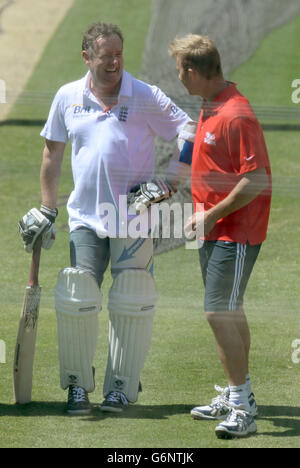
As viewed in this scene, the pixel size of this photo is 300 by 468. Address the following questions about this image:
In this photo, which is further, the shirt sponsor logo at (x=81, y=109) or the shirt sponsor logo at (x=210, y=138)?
the shirt sponsor logo at (x=81, y=109)

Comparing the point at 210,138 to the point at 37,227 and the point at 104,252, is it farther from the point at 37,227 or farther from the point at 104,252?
the point at 37,227

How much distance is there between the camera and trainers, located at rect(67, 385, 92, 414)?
302cm

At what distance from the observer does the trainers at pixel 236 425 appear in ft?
9.17

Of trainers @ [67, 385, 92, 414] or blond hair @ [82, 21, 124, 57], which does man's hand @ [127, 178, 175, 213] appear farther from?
trainers @ [67, 385, 92, 414]

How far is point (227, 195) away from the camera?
9.30 ft

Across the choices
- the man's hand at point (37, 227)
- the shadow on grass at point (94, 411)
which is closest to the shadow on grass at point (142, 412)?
the shadow on grass at point (94, 411)

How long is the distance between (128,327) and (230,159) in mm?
687

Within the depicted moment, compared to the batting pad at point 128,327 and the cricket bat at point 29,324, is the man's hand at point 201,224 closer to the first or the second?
the batting pad at point 128,327

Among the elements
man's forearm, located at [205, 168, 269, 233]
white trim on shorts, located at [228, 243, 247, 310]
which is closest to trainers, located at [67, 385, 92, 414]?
white trim on shorts, located at [228, 243, 247, 310]

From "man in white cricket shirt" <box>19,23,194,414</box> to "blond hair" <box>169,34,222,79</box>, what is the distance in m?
0.29

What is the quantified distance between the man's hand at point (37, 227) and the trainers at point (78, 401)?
1.70 feet

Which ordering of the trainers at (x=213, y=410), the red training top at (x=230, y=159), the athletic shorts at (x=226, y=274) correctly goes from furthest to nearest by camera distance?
the trainers at (x=213, y=410), the athletic shorts at (x=226, y=274), the red training top at (x=230, y=159)

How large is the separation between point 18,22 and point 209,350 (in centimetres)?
367
